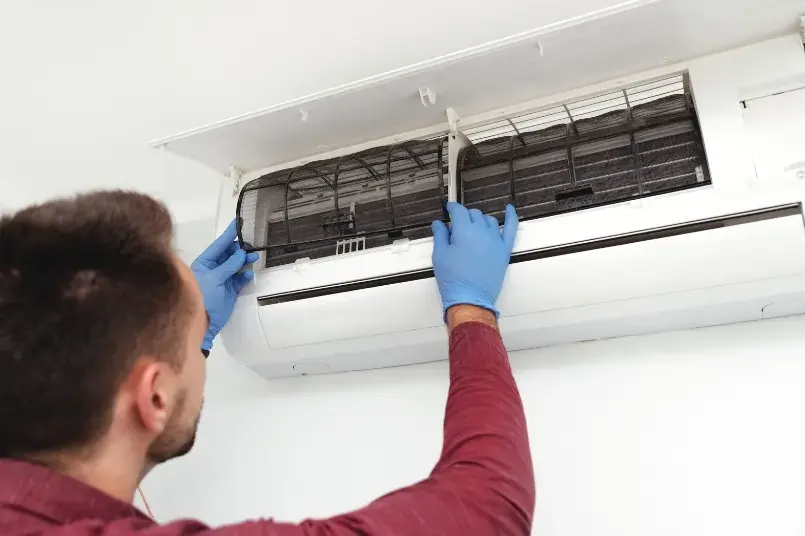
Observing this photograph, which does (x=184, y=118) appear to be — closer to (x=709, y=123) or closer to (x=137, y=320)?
(x=137, y=320)

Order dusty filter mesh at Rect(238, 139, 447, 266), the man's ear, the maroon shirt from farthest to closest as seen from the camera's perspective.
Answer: dusty filter mesh at Rect(238, 139, 447, 266) → the man's ear → the maroon shirt

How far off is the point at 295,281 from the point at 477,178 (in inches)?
15.8

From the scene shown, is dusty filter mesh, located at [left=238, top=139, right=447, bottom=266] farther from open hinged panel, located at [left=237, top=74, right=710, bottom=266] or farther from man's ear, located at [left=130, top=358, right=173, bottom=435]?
man's ear, located at [left=130, top=358, right=173, bottom=435]

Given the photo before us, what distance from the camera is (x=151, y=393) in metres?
0.76

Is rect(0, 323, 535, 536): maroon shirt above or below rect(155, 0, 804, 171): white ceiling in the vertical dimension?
below

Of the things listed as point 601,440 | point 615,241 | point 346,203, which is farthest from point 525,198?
point 601,440

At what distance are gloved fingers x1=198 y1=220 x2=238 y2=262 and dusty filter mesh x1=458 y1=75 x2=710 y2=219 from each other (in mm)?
483

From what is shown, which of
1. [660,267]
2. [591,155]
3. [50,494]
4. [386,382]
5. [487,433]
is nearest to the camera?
[50,494]

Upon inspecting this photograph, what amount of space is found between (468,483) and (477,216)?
1.65 ft

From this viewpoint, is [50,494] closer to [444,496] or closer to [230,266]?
[444,496]

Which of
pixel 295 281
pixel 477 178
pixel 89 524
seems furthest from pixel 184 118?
pixel 89 524

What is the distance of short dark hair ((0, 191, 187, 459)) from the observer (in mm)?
688

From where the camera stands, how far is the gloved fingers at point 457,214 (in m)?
1.12

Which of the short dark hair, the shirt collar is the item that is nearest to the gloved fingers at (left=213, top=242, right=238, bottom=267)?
the short dark hair
